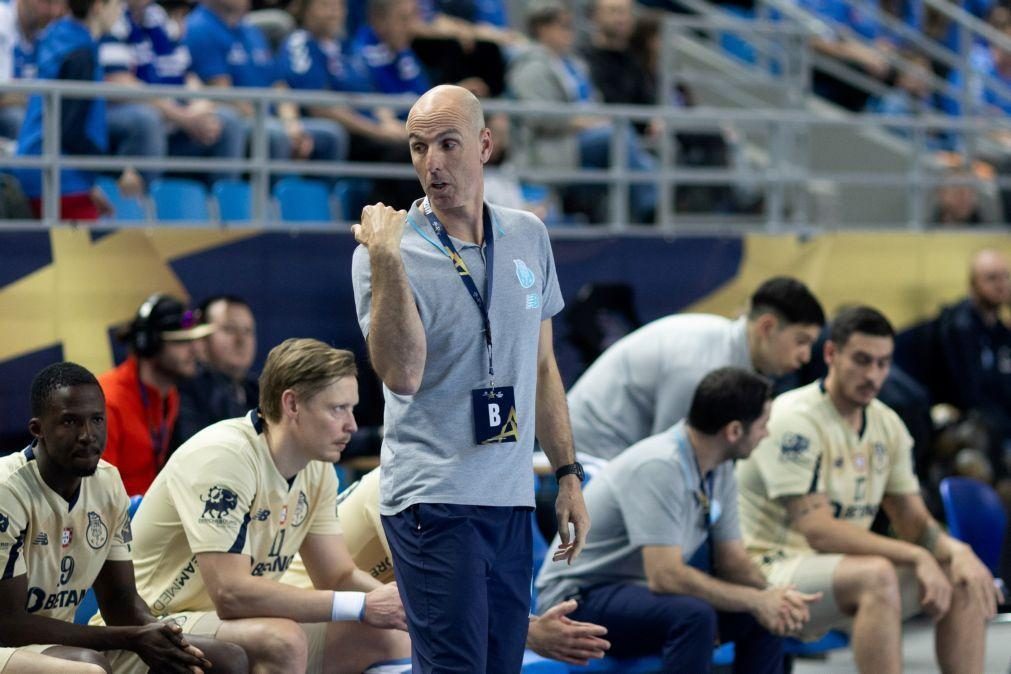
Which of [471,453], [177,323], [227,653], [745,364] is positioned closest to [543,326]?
[471,453]

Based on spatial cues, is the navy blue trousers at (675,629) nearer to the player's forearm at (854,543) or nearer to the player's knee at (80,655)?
the player's forearm at (854,543)

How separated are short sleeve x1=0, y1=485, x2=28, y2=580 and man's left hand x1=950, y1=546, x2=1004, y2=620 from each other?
11.4 ft

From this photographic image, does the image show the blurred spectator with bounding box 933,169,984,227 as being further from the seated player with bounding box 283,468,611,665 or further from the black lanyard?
the black lanyard

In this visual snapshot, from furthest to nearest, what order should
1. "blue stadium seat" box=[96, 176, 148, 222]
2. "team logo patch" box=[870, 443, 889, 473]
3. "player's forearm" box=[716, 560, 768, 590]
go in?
"blue stadium seat" box=[96, 176, 148, 222] → "team logo patch" box=[870, 443, 889, 473] → "player's forearm" box=[716, 560, 768, 590]

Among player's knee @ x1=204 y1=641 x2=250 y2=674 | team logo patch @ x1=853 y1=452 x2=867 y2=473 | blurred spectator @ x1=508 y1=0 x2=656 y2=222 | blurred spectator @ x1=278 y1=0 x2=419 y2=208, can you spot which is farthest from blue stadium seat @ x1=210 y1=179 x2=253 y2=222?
player's knee @ x1=204 y1=641 x2=250 y2=674

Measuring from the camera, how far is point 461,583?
3.79 m

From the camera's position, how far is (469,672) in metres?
3.79

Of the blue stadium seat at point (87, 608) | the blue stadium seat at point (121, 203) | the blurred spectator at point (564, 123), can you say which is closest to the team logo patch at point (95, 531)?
the blue stadium seat at point (87, 608)

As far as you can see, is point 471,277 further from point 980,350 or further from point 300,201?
point 980,350

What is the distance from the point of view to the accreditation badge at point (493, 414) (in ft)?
12.6

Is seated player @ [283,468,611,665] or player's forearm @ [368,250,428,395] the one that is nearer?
Answer: player's forearm @ [368,250,428,395]

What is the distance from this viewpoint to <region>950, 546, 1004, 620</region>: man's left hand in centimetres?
620

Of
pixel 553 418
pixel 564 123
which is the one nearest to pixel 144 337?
pixel 553 418

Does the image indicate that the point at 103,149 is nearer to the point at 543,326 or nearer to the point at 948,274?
the point at 543,326
